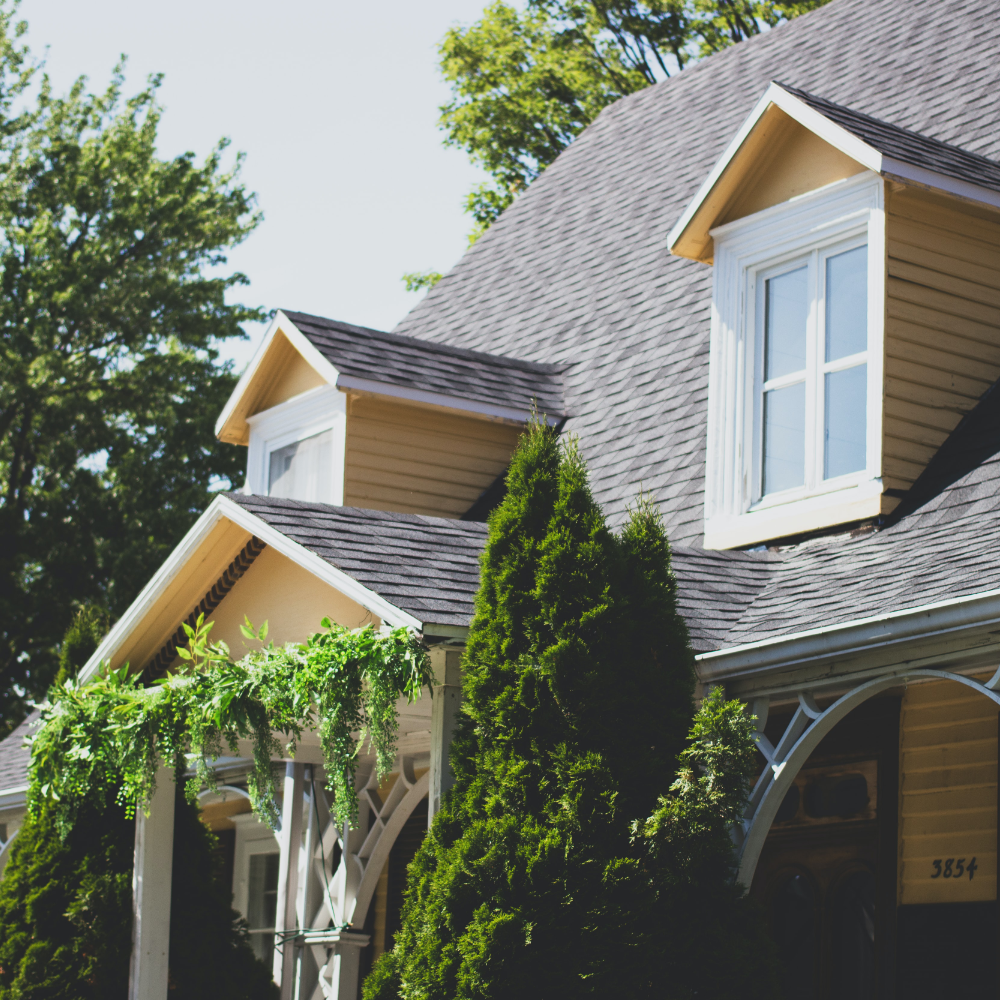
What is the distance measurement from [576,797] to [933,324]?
3854mm

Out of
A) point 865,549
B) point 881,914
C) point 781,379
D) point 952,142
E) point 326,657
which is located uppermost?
point 952,142

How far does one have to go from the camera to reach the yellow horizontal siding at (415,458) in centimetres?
1056

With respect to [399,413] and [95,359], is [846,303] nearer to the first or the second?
[399,413]

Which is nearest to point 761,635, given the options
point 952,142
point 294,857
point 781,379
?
point 781,379

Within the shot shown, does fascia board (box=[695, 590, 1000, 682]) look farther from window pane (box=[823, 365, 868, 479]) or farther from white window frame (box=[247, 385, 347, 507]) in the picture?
white window frame (box=[247, 385, 347, 507])

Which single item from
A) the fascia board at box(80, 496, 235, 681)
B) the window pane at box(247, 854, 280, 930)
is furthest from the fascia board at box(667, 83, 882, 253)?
the window pane at box(247, 854, 280, 930)

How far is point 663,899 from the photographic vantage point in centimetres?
555

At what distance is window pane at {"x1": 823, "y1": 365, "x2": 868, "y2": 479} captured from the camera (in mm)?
7848

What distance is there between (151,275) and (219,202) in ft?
7.68

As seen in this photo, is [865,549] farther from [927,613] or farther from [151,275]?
[151,275]

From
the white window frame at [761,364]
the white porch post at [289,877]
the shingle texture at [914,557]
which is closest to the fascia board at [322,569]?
the shingle texture at [914,557]

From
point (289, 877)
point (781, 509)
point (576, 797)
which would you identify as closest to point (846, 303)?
point (781, 509)

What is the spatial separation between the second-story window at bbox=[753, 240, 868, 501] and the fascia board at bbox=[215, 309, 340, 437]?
3354 millimetres

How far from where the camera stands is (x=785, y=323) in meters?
8.55
